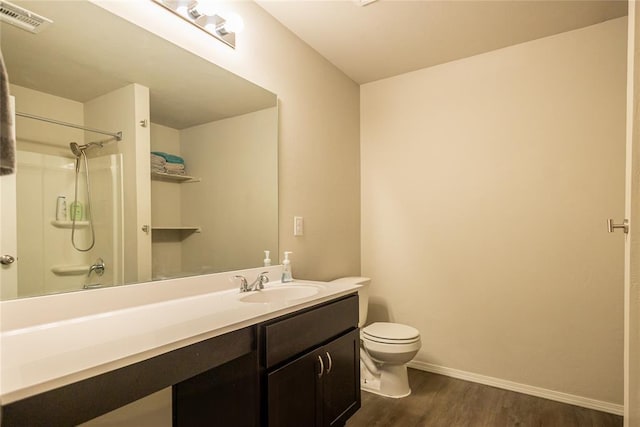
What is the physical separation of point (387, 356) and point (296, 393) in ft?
3.28

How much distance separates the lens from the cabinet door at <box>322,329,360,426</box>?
1.48 meters

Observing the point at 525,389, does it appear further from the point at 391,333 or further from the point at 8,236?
the point at 8,236

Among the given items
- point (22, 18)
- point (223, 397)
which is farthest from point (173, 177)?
point (223, 397)

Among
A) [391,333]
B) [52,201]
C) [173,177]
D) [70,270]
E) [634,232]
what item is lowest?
[391,333]

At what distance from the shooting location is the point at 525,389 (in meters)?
2.25

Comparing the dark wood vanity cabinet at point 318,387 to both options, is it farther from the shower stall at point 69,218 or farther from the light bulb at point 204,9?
the light bulb at point 204,9

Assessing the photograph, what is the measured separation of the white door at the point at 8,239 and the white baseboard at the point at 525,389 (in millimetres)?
2516

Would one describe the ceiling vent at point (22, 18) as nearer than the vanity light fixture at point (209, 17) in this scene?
Yes

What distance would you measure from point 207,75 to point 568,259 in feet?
7.76

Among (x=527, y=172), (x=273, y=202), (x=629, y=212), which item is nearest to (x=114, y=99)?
(x=273, y=202)

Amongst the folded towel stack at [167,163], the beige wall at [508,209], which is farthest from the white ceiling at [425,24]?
the folded towel stack at [167,163]

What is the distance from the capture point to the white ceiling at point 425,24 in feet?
6.25

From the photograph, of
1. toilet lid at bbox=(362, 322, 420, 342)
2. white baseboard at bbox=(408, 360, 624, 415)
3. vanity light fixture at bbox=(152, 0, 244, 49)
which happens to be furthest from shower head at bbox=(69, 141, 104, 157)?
white baseboard at bbox=(408, 360, 624, 415)

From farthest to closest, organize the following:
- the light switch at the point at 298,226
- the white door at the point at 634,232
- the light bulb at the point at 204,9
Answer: the light switch at the point at 298,226
the light bulb at the point at 204,9
the white door at the point at 634,232
